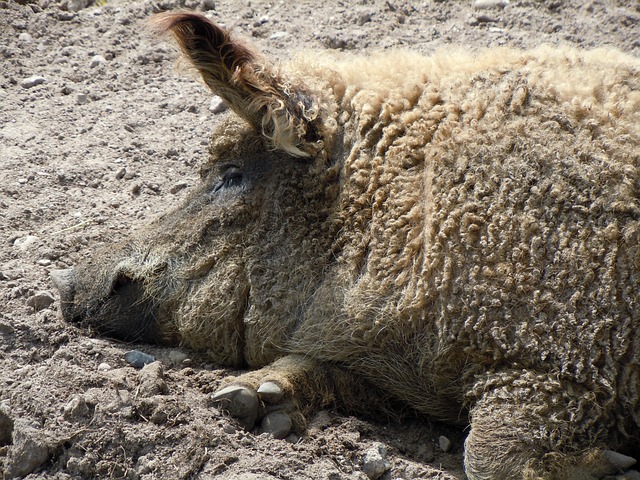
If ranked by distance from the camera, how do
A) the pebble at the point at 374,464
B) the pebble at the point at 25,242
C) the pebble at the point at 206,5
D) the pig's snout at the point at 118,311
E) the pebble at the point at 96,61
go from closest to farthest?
the pebble at the point at 374,464, the pig's snout at the point at 118,311, the pebble at the point at 25,242, the pebble at the point at 96,61, the pebble at the point at 206,5

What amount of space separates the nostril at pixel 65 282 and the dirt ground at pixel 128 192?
0.34ft

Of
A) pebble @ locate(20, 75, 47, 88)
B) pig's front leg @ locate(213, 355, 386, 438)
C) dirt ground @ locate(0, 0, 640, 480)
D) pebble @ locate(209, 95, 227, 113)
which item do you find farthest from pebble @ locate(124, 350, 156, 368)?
pebble @ locate(20, 75, 47, 88)

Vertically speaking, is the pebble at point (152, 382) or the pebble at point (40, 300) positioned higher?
the pebble at point (40, 300)

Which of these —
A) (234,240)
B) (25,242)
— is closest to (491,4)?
(234,240)

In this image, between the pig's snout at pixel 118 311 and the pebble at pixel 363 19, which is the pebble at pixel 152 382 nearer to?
the pig's snout at pixel 118 311

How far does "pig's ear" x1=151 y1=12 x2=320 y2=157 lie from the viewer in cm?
431

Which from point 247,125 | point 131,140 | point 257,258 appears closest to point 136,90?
point 131,140

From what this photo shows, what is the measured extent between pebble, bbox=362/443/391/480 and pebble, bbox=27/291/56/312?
208 cm

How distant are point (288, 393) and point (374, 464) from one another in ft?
1.78

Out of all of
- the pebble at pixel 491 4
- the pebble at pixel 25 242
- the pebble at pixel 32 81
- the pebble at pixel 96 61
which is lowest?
the pebble at pixel 25 242

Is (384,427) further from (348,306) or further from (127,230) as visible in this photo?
(127,230)

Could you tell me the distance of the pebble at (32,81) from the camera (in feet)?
23.8

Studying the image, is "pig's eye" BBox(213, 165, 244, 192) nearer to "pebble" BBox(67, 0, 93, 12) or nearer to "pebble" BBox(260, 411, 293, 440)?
"pebble" BBox(260, 411, 293, 440)

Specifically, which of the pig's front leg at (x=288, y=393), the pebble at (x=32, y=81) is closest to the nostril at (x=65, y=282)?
the pig's front leg at (x=288, y=393)
